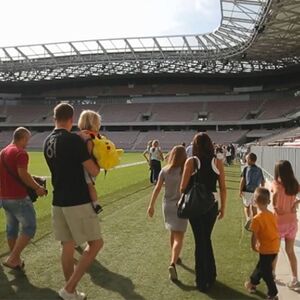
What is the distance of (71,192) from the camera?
5.18m

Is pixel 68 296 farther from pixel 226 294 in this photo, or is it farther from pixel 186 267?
pixel 186 267

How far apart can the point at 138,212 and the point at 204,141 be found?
6.52 m

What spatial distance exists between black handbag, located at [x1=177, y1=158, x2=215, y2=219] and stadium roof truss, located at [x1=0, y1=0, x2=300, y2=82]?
29603 millimetres

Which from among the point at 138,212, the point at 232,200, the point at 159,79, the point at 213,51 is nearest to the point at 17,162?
the point at 138,212

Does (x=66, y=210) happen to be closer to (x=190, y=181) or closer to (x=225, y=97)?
(x=190, y=181)

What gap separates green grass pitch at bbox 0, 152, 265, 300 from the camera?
573 cm

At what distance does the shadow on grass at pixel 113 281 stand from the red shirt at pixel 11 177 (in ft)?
4.64

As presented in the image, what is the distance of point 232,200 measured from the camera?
14680 mm

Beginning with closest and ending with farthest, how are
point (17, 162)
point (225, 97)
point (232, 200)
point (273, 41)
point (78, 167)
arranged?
point (78, 167)
point (17, 162)
point (232, 200)
point (273, 41)
point (225, 97)

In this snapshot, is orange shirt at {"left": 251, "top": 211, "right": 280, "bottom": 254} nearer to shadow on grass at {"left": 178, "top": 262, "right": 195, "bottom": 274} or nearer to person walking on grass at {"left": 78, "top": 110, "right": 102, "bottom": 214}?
shadow on grass at {"left": 178, "top": 262, "right": 195, "bottom": 274}

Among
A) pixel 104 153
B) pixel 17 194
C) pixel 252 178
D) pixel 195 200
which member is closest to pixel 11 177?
pixel 17 194

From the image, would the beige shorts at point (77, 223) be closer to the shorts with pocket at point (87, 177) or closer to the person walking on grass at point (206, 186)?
the shorts with pocket at point (87, 177)

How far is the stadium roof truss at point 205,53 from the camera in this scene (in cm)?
3831

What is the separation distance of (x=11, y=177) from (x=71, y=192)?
176 cm
